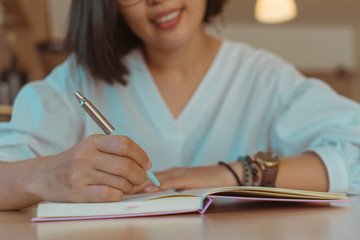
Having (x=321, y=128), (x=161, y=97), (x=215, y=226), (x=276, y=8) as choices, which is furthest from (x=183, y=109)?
(x=276, y=8)

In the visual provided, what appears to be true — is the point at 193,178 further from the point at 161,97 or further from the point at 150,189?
the point at 161,97

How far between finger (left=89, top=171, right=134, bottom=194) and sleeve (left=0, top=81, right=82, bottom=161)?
38 cm

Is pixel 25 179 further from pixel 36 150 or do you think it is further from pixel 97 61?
pixel 97 61

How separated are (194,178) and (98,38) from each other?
499 millimetres

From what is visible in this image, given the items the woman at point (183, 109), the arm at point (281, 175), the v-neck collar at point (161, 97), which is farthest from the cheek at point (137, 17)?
the arm at point (281, 175)

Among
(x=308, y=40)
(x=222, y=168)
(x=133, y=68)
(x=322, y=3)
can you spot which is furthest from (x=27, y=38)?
(x=308, y=40)

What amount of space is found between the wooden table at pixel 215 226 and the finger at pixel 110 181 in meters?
0.07

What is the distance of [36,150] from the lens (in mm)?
1142

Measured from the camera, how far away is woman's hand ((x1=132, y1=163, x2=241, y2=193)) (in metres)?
0.92

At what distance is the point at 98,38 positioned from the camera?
1258 mm

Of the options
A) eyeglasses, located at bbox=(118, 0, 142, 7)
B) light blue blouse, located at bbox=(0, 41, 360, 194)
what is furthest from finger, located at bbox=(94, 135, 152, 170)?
eyeglasses, located at bbox=(118, 0, 142, 7)

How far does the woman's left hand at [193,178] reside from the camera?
92cm

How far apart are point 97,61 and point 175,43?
0.21 m

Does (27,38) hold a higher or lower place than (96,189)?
higher
